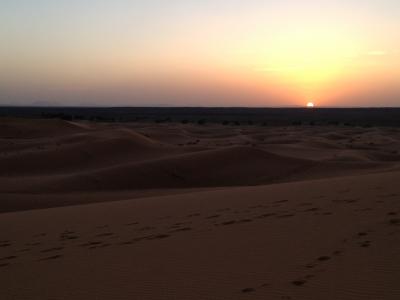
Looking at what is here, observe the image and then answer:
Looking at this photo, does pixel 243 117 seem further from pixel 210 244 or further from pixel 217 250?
pixel 217 250

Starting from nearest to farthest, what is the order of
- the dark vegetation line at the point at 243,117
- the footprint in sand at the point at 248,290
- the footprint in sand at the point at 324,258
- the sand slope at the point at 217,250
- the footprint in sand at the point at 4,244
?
the footprint in sand at the point at 248,290 < the sand slope at the point at 217,250 < the footprint in sand at the point at 324,258 < the footprint in sand at the point at 4,244 < the dark vegetation line at the point at 243,117

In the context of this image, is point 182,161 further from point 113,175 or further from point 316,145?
point 316,145

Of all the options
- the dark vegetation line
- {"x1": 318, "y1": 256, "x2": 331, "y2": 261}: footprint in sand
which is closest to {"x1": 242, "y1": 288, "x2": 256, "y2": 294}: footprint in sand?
{"x1": 318, "y1": 256, "x2": 331, "y2": 261}: footprint in sand

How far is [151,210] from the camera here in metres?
9.66

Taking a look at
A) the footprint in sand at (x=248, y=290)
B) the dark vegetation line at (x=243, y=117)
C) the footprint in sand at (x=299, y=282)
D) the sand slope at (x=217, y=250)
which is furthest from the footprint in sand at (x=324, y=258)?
the dark vegetation line at (x=243, y=117)

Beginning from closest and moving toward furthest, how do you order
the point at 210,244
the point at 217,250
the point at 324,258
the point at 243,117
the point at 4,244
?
A: the point at 324,258 < the point at 217,250 < the point at 210,244 < the point at 4,244 < the point at 243,117

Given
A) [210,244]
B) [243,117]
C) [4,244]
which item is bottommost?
[4,244]

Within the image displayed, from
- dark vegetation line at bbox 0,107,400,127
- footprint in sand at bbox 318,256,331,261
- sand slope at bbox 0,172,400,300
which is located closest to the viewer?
sand slope at bbox 0,172,400,300

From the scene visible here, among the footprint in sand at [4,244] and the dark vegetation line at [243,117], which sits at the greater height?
the dark vegetation line at [243,117]

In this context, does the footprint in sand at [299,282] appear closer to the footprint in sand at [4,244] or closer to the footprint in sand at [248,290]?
the footprint in sand at [248,290]

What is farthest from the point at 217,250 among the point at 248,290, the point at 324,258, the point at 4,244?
the point at 4,244

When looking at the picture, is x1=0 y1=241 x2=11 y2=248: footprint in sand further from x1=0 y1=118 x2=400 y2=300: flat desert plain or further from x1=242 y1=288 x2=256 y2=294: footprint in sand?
x1=242 y1=288 x2=256 y2=294: footprint in sand

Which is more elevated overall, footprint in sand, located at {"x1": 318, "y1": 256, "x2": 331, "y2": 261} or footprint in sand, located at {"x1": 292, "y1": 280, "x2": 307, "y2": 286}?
footprint in sand, located at {"x1": 318, "y1": 256, "x2": 331, "y2": 261}

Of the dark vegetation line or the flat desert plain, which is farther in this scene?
the dark vegetation line
